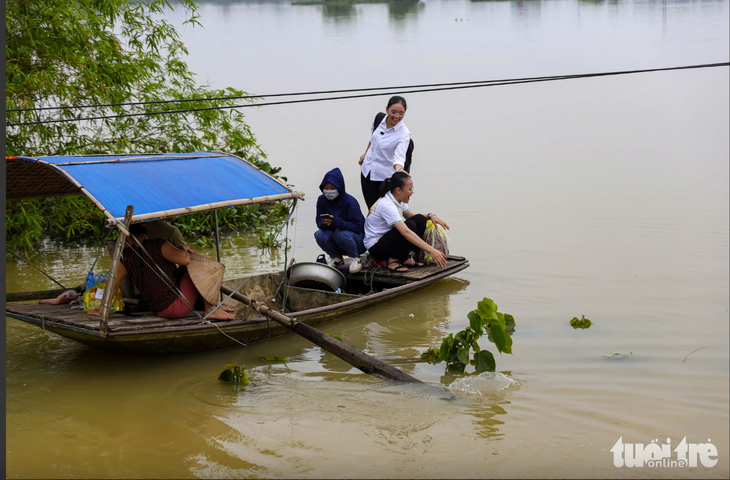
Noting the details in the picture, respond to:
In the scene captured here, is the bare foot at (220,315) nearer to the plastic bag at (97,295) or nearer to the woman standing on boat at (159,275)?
the woman standing on boat at (159,275)

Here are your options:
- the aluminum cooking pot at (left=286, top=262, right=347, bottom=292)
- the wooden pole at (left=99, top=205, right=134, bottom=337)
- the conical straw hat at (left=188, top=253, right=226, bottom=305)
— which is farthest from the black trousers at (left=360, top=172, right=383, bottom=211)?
the wooden pole at (left=99, top=205, right=134, bottom=337)

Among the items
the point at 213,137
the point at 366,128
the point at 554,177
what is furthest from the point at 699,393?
the point at 366,128

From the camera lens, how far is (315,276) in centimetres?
700

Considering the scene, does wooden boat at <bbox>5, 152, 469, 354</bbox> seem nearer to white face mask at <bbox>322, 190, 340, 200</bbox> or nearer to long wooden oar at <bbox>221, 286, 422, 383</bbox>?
long wooden oar at <bbox>221, 286, 422, 383</bbox>

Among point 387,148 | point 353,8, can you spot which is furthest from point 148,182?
point 353,8

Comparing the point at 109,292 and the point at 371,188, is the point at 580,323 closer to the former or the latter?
the point at 371,188

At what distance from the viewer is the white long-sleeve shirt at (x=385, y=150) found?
7820mm

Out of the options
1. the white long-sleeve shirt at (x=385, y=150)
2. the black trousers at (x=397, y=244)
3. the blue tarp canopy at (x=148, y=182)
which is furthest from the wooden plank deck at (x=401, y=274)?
the blue tarp canopy at (x=148, y=182)

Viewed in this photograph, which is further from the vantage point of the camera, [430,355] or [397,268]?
[397,268]

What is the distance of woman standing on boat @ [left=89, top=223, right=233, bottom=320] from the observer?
5543mm

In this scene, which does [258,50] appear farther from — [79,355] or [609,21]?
[79,355]

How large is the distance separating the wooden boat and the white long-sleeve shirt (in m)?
1.65

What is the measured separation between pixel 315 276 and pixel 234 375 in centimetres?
176

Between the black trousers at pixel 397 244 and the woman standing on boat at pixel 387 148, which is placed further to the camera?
the woman standing on boat at pixel 387 148
